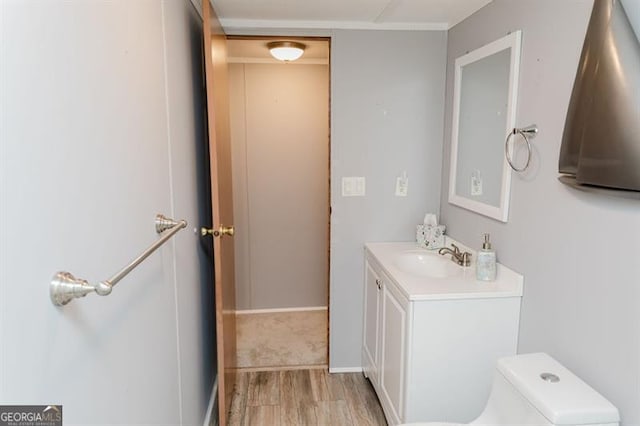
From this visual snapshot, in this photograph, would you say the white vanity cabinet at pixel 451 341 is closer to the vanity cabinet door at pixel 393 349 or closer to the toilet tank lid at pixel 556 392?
the vanity cabinet door at pixel 393 349

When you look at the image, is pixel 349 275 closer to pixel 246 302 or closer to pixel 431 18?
pixel 246 302

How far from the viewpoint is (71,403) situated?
80 cm

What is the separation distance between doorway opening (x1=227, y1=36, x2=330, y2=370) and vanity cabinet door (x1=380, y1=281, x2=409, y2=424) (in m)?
1.03

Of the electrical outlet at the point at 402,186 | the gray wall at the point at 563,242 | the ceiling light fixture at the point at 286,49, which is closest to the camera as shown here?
the gray wall at the point at 563,242

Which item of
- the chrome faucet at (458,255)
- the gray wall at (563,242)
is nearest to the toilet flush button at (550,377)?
the gray wall at (563,242)

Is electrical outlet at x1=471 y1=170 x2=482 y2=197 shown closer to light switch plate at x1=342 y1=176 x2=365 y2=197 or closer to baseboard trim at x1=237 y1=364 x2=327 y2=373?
light switch plate at x1=342 y1=176 x2=365 y2=197

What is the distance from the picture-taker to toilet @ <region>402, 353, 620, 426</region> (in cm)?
118

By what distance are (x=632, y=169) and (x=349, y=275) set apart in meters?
1.79

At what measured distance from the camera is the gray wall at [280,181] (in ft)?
11.0

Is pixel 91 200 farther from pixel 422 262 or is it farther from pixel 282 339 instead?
pixel 282 339

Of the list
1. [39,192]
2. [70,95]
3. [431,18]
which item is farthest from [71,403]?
[431,18]

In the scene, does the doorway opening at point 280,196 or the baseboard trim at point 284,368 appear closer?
the baseboard trim at point 284,368

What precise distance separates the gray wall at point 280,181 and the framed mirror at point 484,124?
47.4 inches

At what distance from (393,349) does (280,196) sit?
6.04ft
